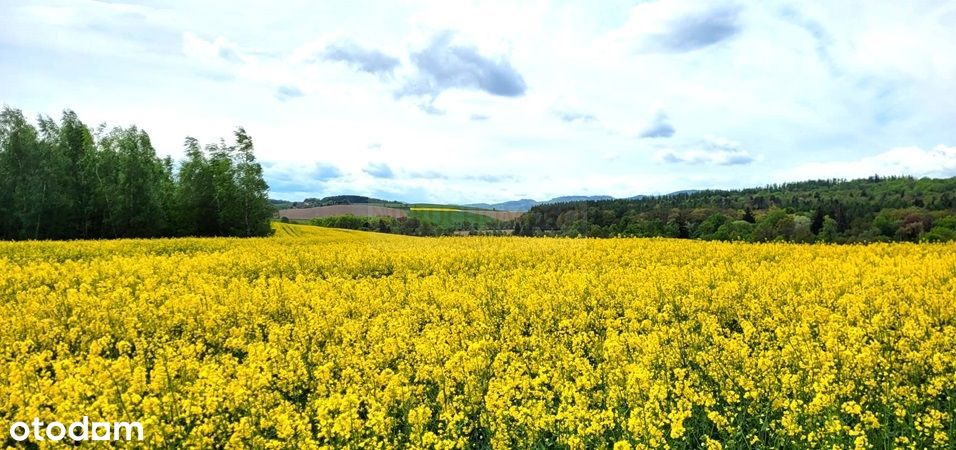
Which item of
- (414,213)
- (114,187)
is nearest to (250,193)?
(114,187)

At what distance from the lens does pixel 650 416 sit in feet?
15.1

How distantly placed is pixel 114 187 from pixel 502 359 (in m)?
55.1

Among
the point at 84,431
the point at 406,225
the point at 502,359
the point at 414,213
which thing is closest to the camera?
the point at 84,431

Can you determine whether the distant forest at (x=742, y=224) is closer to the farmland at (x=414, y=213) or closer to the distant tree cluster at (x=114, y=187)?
the farmland at (x=414, y=213)

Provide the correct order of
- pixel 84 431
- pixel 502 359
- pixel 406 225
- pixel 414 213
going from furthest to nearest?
1. pixel 414 213
2. pixel 406 225
3. pixel 502 359
4. pixel 84 431

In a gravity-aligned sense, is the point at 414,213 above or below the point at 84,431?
above

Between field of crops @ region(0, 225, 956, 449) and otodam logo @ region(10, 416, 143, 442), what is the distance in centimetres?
11

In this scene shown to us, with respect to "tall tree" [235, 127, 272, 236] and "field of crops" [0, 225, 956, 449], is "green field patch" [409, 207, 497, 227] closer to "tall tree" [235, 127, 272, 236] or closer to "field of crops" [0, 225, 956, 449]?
"tall tree" [235, 127, 272, 236]

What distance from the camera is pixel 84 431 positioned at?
176 inches

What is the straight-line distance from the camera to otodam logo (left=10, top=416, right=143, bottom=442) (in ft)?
14.6

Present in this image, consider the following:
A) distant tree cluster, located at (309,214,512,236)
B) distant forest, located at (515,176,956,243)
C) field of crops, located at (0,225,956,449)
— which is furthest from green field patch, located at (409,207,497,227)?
field of crops, located at (0,225,956,449)

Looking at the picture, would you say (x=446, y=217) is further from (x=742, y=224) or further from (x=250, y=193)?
(x=742, y=224)

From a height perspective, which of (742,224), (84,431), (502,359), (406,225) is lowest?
(84,431)

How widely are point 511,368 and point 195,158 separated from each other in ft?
191
